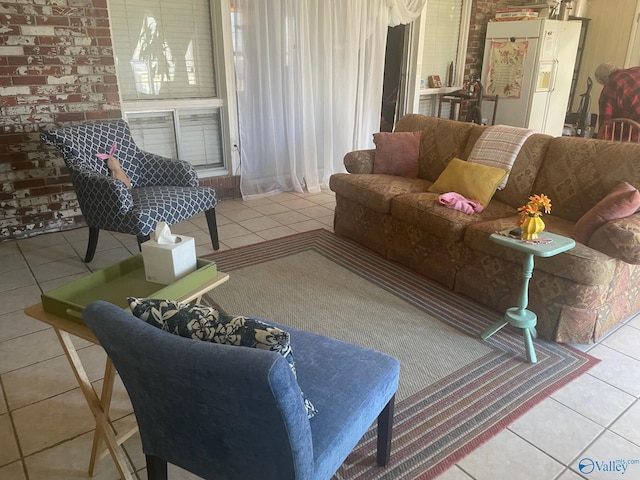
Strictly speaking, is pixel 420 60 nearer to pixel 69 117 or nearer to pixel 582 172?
pixel 582 172

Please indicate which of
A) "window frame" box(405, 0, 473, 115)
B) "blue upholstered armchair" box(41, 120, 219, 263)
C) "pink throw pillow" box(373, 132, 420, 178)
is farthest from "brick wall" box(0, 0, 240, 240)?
"window frame" box(405, 0, 473, 115)

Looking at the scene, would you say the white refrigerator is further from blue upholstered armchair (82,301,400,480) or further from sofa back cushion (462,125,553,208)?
blue upholstered armchair (82,301,400,480)

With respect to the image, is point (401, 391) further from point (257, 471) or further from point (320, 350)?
point (257, 471)

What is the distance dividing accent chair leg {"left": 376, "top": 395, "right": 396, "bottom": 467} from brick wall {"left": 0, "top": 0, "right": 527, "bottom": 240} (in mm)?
3167

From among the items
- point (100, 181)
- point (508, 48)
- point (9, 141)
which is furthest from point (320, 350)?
point (508, 48)

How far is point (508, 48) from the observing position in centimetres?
545

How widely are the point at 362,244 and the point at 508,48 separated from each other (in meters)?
3.52

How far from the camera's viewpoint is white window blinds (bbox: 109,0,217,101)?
3.73 m

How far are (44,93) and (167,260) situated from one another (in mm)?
2531

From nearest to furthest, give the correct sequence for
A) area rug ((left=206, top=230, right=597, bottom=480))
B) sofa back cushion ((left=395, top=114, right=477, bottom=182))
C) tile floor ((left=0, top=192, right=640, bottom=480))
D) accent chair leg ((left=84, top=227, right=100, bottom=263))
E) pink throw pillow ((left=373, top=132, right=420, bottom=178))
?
tile floor ((left=0, top=192, right=640, bottom=480))
area rug ((left=206, top=230, right=597, bottom=480))
accent chair leg ((left=84, top=227, right=100, bottom=263))
sofa back cushion ((left=395, top=114, right=477, bottom=182))
pink throw pillow ((left=373, top=132, right=420, bottom=178))

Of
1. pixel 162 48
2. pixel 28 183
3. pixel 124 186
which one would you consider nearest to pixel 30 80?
pixel 28 183

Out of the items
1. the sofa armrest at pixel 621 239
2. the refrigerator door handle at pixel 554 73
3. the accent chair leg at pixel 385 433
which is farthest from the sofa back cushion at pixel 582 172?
the refrigerator door handle at pixel 554 73

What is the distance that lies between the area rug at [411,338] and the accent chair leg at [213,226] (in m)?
0.10

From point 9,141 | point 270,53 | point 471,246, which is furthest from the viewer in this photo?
point 270,53
